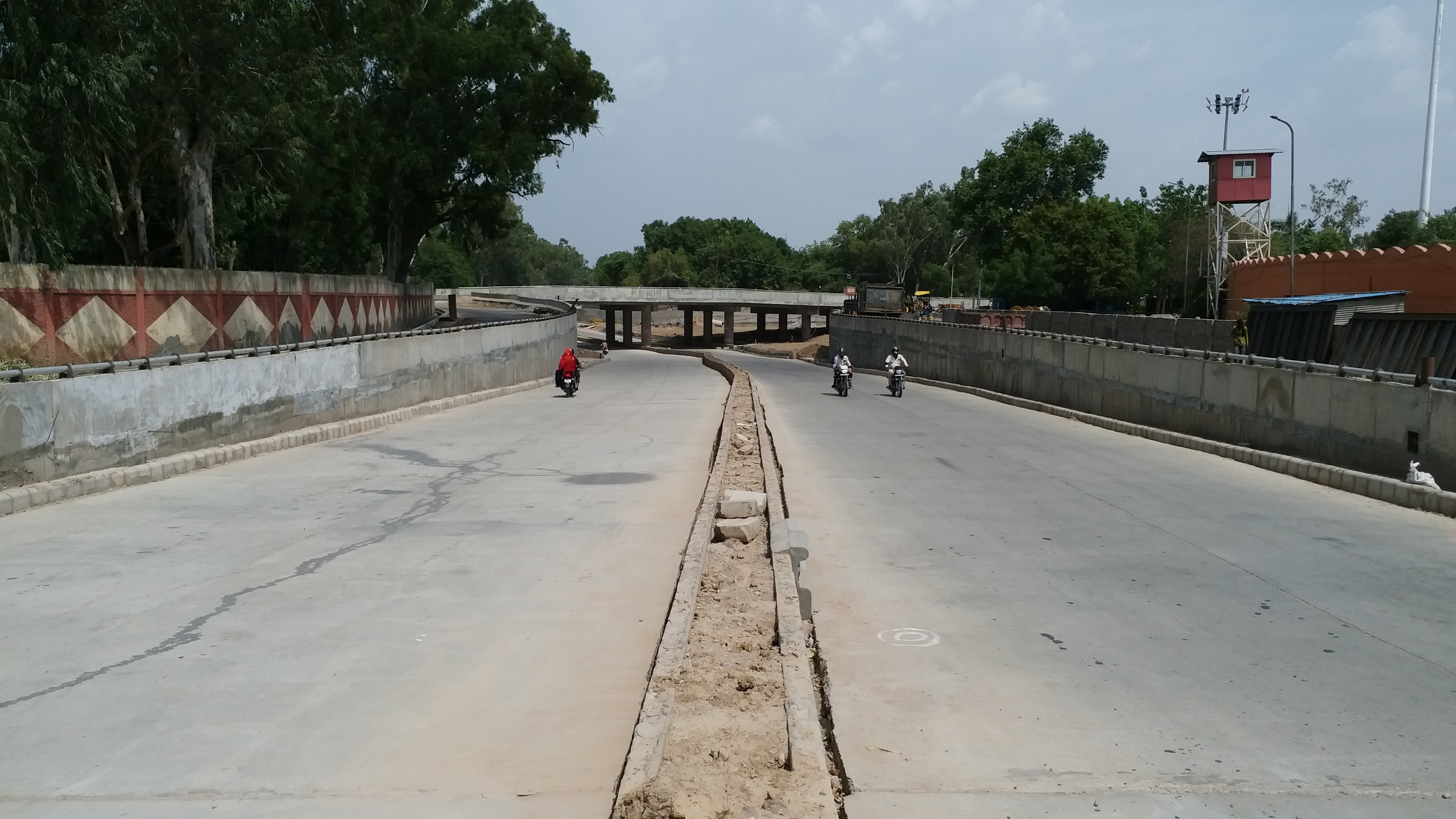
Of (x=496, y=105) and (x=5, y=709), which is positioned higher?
(x=496, y=105)

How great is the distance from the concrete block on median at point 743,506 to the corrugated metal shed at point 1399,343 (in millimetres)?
9833

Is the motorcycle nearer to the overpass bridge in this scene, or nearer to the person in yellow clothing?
the person in yellow clothing

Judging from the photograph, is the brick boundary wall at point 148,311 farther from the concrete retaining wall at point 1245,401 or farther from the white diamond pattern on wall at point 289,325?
the concrete retaining wall at point 1245,401

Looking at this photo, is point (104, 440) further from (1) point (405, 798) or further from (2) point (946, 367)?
(2) point (946, 367)

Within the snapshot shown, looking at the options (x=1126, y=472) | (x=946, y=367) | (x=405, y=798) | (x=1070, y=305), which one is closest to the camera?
(x=405, y=798)

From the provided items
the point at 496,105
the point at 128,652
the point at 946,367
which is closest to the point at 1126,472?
the point at 128,652

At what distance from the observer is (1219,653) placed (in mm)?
7379

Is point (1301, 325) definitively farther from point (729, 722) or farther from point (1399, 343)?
point (729, 722)

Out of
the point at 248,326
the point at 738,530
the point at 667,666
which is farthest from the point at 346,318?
the point at 667,666

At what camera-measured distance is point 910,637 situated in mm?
7770

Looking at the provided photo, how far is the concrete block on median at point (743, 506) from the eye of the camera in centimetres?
1203

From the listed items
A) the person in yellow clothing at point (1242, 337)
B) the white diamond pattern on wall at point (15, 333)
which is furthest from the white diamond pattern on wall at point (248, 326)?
the person in yellow clothing at point (1242, 337)

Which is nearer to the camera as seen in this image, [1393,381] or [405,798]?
[405,798]

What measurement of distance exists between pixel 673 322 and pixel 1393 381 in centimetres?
12290
